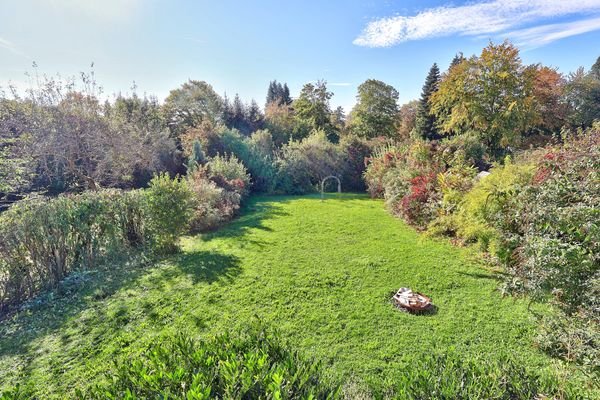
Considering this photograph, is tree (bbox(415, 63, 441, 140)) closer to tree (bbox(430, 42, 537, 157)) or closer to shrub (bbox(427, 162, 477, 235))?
tree (bbox(430, 42, 537, 157))

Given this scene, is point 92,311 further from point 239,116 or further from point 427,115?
point 427,115

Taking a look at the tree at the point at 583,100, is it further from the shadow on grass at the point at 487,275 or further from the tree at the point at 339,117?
the shadow on grass at the point at 487,275

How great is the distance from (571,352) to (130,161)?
54.7 feet

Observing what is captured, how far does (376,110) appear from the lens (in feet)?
85.0

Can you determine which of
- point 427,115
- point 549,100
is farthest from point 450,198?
point 549,100

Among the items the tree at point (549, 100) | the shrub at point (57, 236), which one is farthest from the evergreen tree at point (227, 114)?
the tree at point (549, 100)

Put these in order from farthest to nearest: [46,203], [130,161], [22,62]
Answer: [130,161] < [22,62] < [46,203]

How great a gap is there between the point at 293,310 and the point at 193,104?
2720 centimetres

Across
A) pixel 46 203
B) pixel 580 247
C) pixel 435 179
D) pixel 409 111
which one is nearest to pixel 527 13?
pixel 435 179

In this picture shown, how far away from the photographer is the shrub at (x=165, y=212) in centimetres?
747

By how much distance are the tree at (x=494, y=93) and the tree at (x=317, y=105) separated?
37.8 feet

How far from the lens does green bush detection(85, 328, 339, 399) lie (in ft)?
6.66

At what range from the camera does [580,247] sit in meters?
3.20

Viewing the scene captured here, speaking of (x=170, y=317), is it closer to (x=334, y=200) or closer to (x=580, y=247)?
(x=580, y=247)
